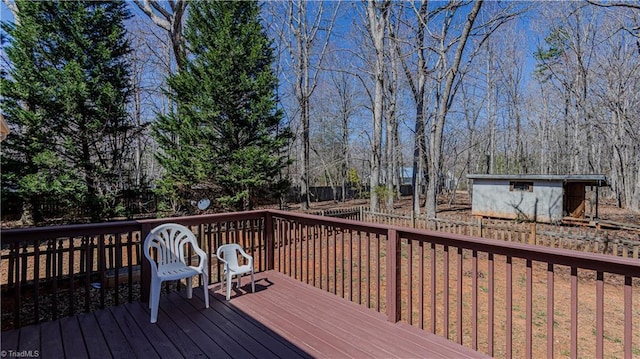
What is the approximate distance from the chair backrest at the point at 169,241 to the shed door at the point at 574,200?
14599 millimetres

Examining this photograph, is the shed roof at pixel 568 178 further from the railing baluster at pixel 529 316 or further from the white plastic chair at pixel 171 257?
the white plastic chair at pixel 171 257

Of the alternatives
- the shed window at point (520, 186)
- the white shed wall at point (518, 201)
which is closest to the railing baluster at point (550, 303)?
the white shed wall at point (518, 201)

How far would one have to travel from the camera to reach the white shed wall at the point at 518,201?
456 inches

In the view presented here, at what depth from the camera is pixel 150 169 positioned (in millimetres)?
18938

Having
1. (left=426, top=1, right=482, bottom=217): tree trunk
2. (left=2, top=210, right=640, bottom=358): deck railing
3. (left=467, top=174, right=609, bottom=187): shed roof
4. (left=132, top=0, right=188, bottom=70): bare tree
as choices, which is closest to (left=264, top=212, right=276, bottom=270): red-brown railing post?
(left=2, top=210, right=640, bottom=358): deck railing

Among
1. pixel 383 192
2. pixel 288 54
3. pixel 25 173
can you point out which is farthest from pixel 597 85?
pixel 25 173

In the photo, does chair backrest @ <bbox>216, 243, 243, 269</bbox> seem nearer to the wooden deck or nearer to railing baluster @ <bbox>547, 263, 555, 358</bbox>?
the wooden deck

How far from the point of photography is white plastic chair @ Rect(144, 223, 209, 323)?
2852mm

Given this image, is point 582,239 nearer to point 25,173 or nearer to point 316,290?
point 316,290

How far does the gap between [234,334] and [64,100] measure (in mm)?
8148

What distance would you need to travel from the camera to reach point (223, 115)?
9.12 meters

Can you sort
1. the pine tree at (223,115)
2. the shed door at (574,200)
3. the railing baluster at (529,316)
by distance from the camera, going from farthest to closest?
the shed door at (574,200) < the pine tree at (223,115) < the railing baluster at (529,316)

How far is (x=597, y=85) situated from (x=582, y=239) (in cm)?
1070

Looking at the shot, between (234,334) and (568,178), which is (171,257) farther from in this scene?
(568,178)
